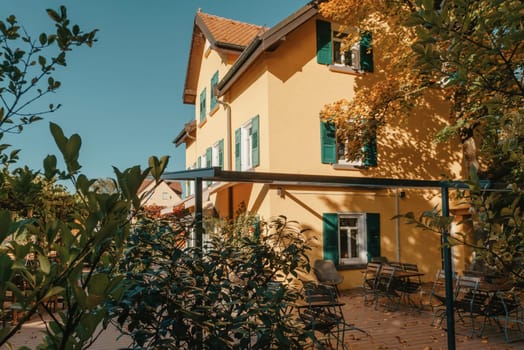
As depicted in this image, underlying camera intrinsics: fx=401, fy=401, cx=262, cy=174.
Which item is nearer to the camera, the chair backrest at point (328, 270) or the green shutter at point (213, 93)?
the chair backrest at point (328, 270)

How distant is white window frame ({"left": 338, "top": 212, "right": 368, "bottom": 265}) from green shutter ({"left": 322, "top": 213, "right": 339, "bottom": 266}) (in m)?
0.27

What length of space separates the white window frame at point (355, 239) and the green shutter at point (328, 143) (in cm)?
187

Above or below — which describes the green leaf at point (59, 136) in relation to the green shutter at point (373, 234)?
above

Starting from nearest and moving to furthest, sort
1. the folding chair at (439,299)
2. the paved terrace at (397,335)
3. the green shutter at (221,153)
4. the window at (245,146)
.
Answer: the paved terrace at (397,335) → the folding chair at (439,299) → the window at (245,146) → the green shutter at (221,153)

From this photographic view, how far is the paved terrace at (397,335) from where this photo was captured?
22.7 ft

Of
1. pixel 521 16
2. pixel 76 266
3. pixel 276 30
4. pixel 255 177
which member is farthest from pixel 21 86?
pixel 276 30

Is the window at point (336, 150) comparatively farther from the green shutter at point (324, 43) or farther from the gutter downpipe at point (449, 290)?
the gutter downpipe at point (449, 290)

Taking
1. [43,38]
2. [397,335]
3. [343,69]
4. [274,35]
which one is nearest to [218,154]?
[343,69]

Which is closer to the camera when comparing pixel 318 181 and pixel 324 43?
pixel 318 181

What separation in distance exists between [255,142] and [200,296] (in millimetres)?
10463

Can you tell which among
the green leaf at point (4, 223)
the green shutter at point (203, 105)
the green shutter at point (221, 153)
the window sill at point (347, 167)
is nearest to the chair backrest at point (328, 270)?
the window sill at point (347, 167)

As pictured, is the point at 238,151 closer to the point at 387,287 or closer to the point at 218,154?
the point at 218,154

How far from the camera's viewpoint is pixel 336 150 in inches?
520

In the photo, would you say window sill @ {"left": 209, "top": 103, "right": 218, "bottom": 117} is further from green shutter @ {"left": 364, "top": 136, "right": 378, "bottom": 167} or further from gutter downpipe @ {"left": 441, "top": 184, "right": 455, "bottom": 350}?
gutter downpipe @ {"left": 441, "top": 184, "right": 455, "bottom": 350}
